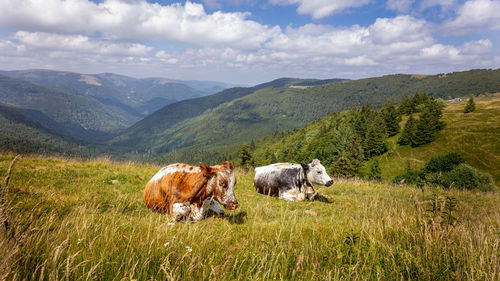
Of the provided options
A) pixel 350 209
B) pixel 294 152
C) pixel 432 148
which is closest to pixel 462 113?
pixel 432 148

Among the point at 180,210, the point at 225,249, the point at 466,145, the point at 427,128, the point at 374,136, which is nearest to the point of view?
the point at 225,249

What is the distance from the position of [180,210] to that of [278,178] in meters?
6.82

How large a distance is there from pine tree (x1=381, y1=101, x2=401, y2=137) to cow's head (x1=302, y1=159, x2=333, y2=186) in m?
102

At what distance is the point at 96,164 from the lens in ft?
40.5

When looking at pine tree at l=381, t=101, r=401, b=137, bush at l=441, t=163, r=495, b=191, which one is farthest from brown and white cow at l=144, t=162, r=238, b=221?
pine tree at l=381, t=101, r=401, b=137

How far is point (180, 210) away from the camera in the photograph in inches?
220

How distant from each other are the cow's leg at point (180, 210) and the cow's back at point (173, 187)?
0.36 ft

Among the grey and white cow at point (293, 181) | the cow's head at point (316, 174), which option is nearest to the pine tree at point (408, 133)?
the cow's head at point (316, 174)

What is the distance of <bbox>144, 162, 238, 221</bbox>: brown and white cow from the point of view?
5715 millimetres

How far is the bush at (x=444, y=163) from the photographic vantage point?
57797 mm

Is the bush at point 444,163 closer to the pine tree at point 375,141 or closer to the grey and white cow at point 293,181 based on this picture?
the pine tree at point 375,141

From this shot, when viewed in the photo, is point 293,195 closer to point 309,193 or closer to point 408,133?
point 309,193

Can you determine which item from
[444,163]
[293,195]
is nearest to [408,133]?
[444,163]

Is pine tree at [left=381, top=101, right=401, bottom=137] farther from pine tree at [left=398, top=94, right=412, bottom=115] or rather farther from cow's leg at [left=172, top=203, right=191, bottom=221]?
cow's leg at [left=172, top=203, right=191, bottom=221]
